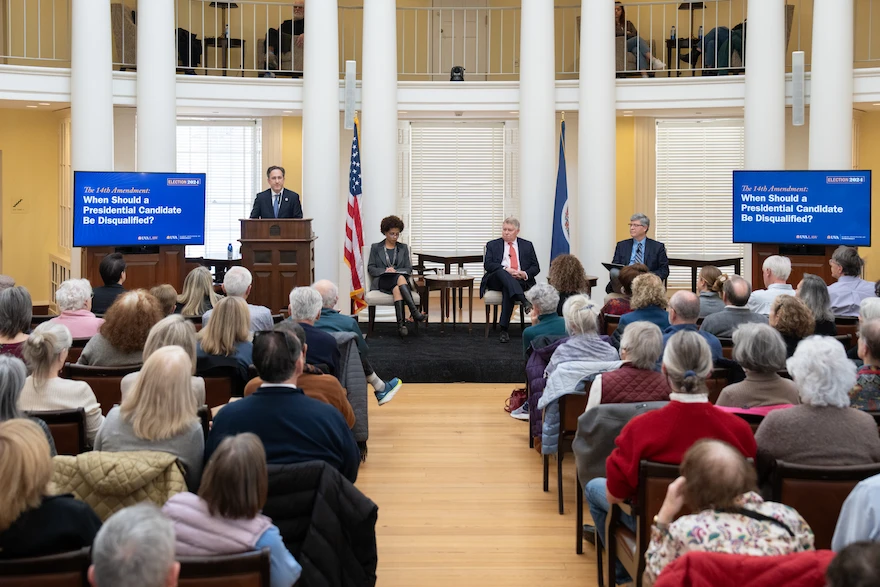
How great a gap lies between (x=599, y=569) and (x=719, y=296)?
3591mm


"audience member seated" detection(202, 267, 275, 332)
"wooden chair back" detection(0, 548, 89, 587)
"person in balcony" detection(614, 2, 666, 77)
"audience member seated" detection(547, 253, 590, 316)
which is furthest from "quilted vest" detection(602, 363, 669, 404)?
"person in balcony" detection(614, 2, 666, 77)

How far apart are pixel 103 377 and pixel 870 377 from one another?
11.9 feet

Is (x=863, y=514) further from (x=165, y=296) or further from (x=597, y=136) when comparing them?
(x=597, y=136)

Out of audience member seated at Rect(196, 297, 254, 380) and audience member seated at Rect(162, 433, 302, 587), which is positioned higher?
audience member seated at Rect(196, 297, 254, 380)

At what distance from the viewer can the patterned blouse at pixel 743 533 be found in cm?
295

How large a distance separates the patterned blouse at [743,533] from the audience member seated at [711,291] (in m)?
4.80

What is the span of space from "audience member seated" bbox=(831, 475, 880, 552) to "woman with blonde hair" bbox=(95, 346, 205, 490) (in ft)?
7.23

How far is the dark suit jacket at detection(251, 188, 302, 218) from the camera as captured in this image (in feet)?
35.7

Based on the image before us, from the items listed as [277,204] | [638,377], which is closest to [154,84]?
[277,204]

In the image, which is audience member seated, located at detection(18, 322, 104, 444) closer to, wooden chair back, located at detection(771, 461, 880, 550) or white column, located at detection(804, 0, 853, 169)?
wooden chair back, located at detection(771, 461, 880, 550)

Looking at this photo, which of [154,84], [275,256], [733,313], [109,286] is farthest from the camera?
[154,84]

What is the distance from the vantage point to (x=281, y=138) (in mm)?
15461

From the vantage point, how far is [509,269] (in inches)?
419

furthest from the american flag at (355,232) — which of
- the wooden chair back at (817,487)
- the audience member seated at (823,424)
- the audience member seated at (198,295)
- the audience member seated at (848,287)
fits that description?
the wooden chair back at (817,487)
